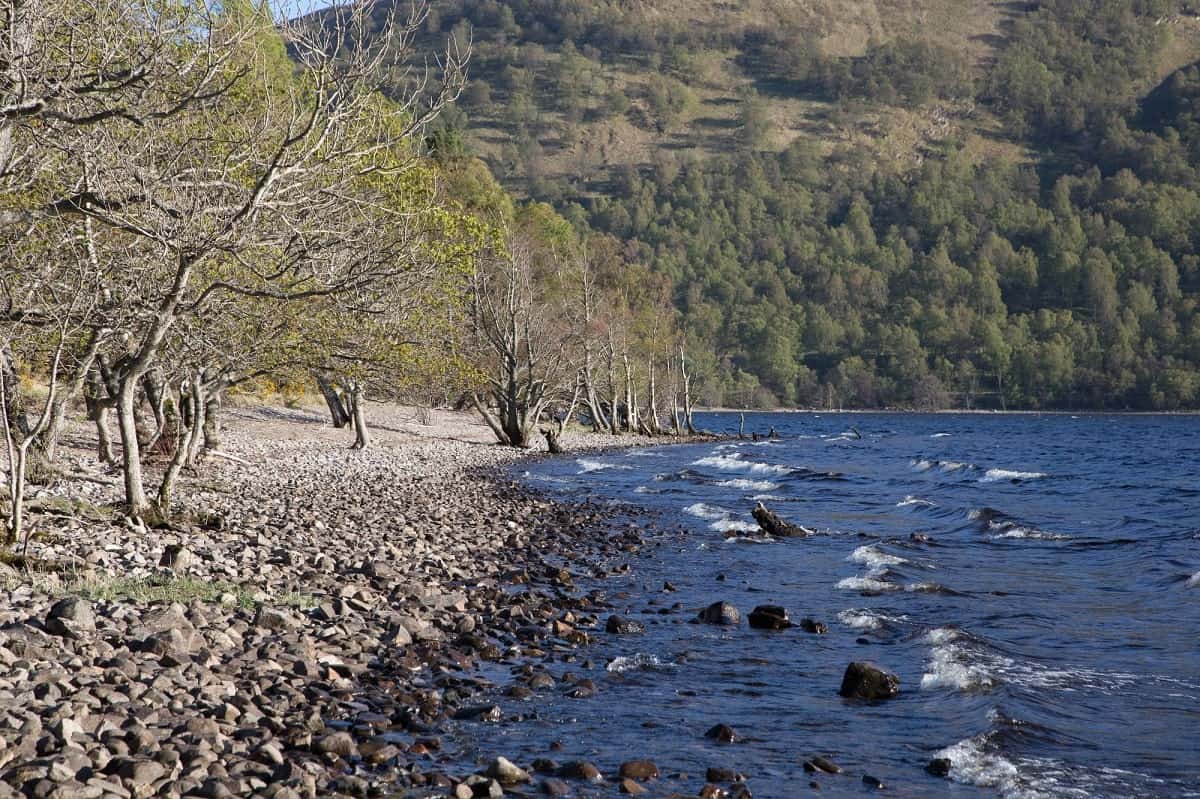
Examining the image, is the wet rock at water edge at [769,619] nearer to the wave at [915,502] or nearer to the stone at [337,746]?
the stone at [337,746]

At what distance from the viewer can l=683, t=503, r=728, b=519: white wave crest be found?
25861 millimetres

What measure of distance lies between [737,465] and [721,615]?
3275 cm

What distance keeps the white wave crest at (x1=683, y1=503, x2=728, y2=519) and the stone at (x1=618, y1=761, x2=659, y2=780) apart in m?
18.0

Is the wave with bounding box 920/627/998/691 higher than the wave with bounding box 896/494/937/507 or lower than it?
higher

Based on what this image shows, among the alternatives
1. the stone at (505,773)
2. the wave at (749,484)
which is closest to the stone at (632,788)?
the stone at (505,773)

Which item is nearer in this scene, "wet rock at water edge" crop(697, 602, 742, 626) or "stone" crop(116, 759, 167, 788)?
"stone" crop(116, 759, 167, 788)

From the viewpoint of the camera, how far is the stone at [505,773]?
7246 millimetres

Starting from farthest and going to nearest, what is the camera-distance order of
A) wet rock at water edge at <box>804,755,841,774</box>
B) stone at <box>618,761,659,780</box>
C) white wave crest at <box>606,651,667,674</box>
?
white wave crest at <box>606,651,667,674</box>
wet rock at water edge at <box>804,755,841,774</box>
stone at <box>618,761,659,780</box>

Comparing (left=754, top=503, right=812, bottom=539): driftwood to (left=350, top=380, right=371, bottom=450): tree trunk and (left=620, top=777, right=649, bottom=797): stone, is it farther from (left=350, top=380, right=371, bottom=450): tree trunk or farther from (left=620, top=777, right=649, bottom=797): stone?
(left=350, top=380, right=371, bottom=450): tree trunk

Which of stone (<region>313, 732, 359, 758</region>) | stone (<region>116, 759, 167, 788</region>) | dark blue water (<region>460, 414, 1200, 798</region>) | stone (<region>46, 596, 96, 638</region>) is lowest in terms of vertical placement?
dark blue water (<region>460, 414, 1200, 798</region>)

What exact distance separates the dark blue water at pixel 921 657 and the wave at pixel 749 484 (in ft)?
16.9

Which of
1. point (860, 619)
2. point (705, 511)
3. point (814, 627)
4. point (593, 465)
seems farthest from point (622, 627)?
point (593, 465)

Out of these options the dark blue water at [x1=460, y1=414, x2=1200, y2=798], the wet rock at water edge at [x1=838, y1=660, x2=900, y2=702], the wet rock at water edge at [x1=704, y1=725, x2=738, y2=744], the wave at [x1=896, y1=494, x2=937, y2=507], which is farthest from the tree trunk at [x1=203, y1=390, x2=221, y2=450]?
the wet rock at water edge at [x1=704, y1=725, x2=738, y2=744]

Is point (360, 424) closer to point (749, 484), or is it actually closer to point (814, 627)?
point (749, 484)
